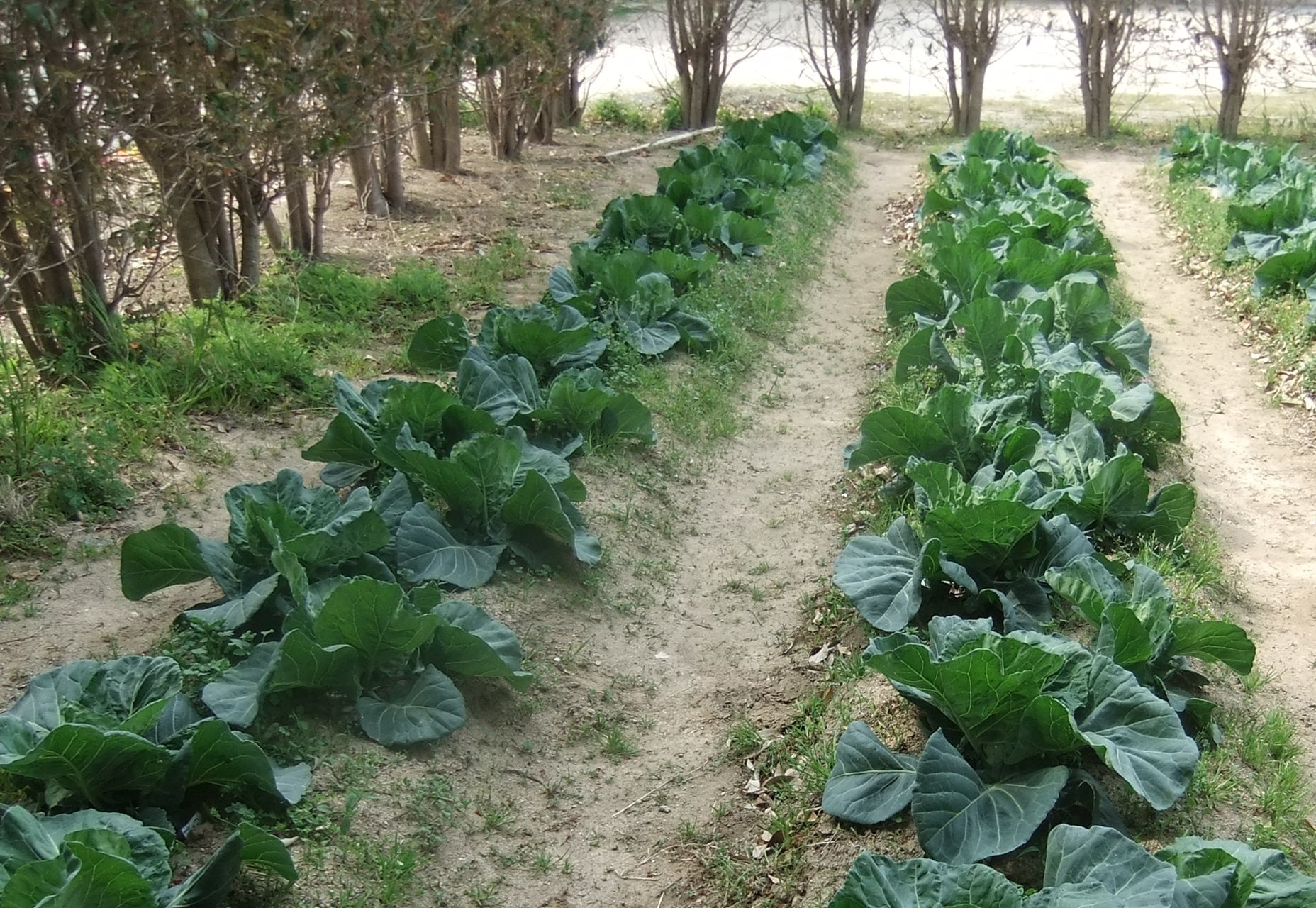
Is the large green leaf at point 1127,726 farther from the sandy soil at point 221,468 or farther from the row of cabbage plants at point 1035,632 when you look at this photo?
the sandy soil at point 221,468

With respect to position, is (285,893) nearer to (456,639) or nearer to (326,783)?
(326,783)

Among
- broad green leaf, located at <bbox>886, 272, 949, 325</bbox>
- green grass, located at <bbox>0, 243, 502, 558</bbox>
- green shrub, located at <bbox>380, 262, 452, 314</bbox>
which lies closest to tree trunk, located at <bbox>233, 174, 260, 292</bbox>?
green grass, located at <bbox>0, 243, 502, 558</bbox>

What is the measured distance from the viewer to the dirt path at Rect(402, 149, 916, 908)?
12.2 ft

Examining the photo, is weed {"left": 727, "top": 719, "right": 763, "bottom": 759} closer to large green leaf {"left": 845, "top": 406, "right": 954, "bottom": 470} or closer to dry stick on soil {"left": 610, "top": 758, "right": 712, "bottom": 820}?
dry stick on soil {"left": 610, "top": 758, "right": 712, "bottom": 820}

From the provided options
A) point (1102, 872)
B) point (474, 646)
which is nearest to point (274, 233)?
point (474, 646)

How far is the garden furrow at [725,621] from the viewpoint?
382 centimetres

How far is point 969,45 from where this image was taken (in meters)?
16.7

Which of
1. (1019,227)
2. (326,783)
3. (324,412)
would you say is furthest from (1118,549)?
(1019,227)

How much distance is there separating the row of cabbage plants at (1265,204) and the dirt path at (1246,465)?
1.51 ft

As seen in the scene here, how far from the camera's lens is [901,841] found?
11.5ft

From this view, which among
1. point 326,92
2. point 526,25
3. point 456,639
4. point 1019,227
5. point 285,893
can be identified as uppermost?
point 526,25

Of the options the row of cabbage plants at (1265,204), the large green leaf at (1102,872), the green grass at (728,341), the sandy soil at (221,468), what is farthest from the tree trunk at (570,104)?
the large green leaf at (1102,872)

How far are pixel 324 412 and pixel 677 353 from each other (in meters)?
2.34

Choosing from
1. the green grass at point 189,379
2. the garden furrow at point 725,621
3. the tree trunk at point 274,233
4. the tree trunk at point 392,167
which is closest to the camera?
the garden furrow at point 725,621
